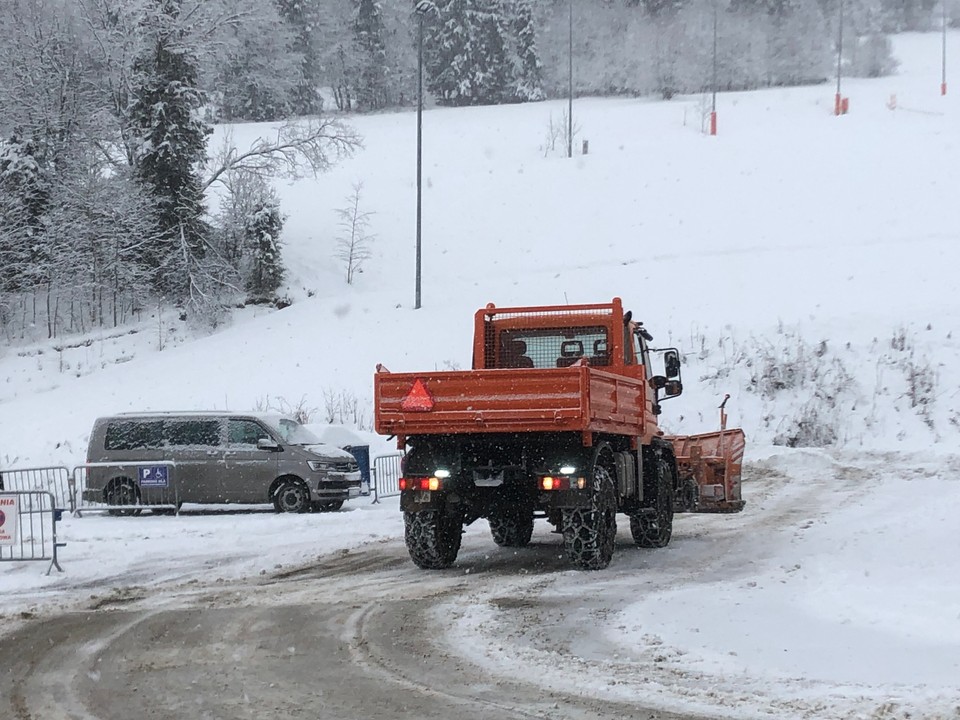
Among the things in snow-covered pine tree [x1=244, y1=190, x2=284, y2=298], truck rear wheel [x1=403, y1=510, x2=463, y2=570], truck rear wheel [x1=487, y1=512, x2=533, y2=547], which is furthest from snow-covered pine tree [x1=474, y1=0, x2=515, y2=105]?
truck rear wheel [x1=403, y1=510, x2=463, y2=570]

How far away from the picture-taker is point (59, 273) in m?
39.2

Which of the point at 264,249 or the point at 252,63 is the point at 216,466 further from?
the point at 252,63

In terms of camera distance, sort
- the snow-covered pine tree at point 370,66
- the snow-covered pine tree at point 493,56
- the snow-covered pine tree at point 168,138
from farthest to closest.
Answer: the snow-covered pine tree at point 370,66 < the snow-covered pine tree at point 493,56 < the snow-covered pine tree at point 168,138

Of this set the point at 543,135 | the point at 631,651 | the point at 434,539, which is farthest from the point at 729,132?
the point at 631,651

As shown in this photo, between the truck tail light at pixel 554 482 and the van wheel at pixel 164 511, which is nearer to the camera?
the truck tail light at pixel 554 482

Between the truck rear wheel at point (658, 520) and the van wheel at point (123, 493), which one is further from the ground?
the truck rear wheel at point (658, 520)

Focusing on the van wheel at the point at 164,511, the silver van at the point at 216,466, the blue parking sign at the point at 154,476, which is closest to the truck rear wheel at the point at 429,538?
the silver van at the point at 216,466

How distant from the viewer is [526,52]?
79.6 meters

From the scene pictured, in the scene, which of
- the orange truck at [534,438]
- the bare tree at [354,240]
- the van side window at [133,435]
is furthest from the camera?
the bare tree at [354,240]

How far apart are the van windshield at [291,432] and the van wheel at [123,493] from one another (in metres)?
2.54

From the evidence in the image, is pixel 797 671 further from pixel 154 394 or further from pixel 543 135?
pixel 543 135

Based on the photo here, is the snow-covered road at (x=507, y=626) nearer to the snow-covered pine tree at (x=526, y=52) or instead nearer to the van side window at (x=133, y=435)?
the van side window at (x=133, y=435)

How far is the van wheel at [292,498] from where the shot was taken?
19.6 metres

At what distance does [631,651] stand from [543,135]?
175ft
